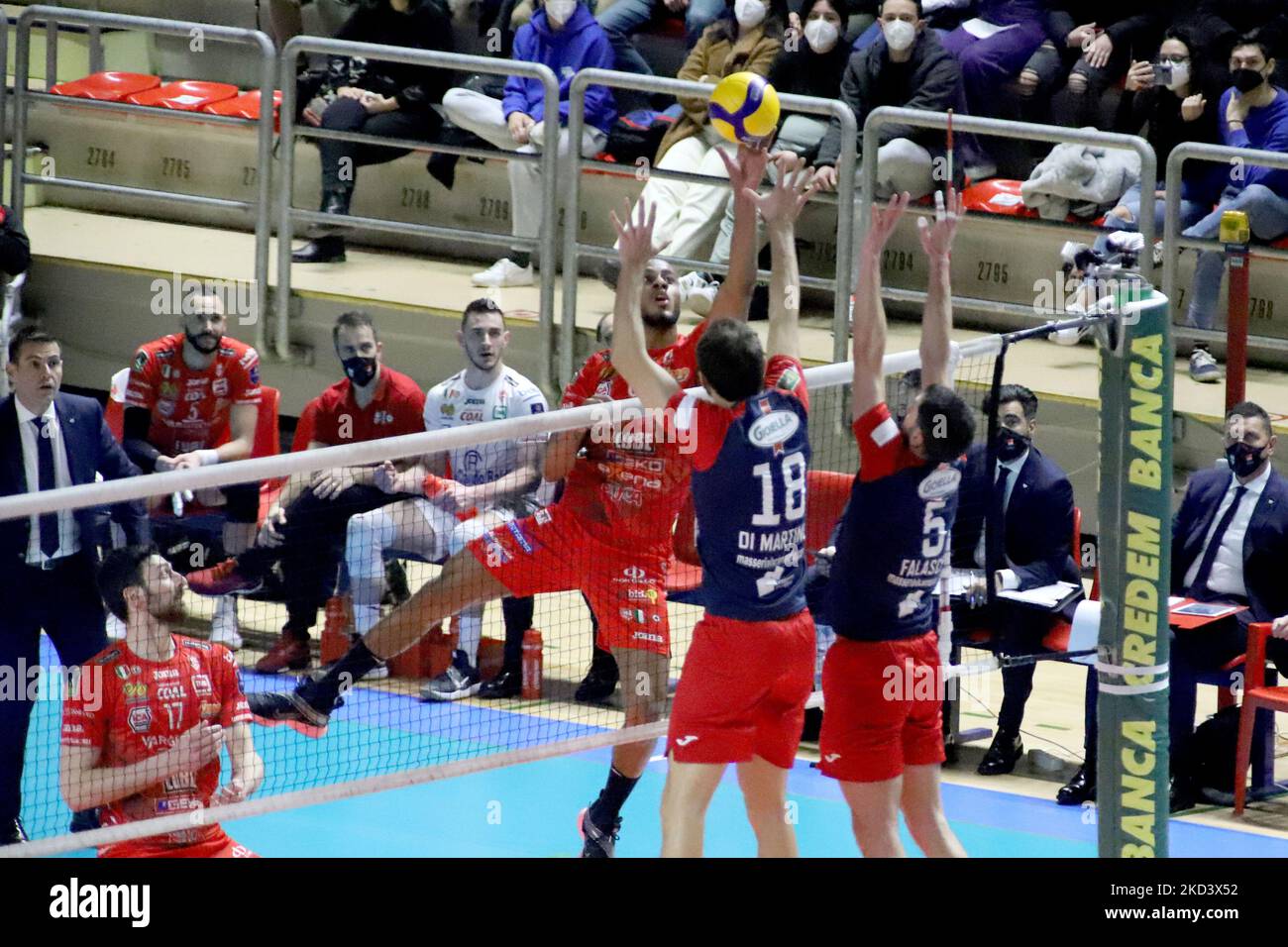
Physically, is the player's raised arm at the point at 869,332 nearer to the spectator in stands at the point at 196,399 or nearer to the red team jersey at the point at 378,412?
the red team jersey at the point at 378,412

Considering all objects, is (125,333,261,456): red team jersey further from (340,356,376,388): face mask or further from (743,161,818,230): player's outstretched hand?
(743,161,818,230): player's outstretched hand

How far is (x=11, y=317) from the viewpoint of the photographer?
11789mm

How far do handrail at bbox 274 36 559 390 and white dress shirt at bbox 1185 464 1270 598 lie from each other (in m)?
3.51

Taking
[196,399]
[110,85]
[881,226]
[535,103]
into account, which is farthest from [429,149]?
[881,226]

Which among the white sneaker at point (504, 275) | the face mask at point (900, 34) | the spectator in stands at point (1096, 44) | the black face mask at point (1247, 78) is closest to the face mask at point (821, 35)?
the face mask at point (900, 34)

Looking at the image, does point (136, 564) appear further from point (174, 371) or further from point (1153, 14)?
point (1153, 14)

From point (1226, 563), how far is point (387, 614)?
363 cm

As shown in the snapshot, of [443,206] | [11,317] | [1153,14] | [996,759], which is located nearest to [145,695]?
[996,759]

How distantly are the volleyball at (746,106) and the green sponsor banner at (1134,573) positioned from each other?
1.74 metres

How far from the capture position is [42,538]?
25.8 feet

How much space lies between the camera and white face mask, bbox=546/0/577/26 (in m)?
11.9

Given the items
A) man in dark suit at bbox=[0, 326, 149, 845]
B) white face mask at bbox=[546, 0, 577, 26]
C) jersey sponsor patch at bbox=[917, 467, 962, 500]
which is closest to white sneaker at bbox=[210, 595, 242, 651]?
man in dark suit at bbox=[0, 326, 149, 845]

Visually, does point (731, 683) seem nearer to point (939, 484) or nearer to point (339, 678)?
point (939, 484)
